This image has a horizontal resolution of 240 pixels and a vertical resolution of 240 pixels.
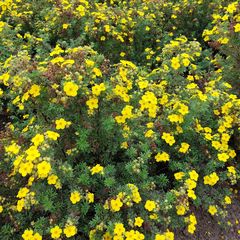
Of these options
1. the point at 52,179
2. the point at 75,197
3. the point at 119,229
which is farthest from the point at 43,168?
the point at 119,229

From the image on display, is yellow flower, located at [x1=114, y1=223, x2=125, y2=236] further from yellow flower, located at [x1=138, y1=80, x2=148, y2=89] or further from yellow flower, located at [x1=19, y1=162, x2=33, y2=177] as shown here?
yellow flower, located at [x1=138, y1=80, x2=148, y2=89]

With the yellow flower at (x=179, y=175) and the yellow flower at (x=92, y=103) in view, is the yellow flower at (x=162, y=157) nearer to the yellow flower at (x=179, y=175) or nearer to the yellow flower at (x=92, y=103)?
the yellow flower at (x=179, y=175)

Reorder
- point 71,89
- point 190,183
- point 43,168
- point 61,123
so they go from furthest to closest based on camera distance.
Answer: point 190,183, point 61,123, point 71,89, point 43,168

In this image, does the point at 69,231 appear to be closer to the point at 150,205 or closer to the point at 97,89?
the point at 150,205

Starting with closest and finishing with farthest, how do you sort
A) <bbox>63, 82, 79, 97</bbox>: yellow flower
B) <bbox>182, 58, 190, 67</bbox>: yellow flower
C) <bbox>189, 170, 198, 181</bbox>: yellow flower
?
1. <bbox>63, 82, 79, 97</bbox>: yellow flower
2. <bbox>189, 170, 198, 181</bbox>: yellow flower
3. <bbox>182, 58, 190, 67</bbox>: yellow flower

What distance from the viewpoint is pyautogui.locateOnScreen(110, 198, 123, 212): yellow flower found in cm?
269

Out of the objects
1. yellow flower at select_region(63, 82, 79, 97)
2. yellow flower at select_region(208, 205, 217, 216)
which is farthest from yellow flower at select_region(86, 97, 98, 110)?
yellow flower at select_region(208, 205, 217, 216)

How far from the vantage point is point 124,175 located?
3.09 metres

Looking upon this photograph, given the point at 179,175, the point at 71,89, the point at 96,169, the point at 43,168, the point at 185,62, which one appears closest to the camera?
the point at 43,168

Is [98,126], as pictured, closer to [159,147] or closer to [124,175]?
[124,175]

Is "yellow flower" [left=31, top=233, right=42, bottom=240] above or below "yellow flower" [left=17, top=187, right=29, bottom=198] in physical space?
below

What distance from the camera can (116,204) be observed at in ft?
8.86

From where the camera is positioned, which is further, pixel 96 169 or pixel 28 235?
pixel 96 169

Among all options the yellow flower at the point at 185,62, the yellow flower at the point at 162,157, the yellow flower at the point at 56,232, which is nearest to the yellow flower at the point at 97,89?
the yellow flower at the point at 162,157
